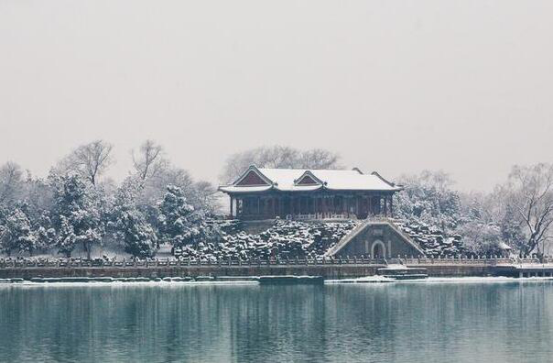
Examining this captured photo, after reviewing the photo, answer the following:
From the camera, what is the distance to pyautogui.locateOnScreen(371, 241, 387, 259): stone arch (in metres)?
120

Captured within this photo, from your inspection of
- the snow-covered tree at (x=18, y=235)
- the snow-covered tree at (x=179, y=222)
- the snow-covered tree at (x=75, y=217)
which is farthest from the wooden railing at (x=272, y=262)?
the snow-covered tree at (x=18, y=235)

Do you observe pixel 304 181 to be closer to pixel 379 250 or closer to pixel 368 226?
pixel 368 226

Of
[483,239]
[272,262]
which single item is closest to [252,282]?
[272,262]

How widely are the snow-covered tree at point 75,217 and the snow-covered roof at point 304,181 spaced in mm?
15449

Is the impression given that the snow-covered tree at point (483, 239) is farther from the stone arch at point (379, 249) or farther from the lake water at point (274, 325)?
the lake water at point (274, 325)

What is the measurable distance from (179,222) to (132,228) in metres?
3.81

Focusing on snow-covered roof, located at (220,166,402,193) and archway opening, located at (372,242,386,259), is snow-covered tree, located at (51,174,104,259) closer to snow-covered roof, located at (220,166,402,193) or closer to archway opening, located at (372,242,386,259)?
snow-covered roof, located at (220,166,402,193)

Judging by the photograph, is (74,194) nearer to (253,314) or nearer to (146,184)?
(146,184)

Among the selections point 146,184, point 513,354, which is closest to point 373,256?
point 146,184

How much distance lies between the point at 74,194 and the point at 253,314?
3856 centimetres

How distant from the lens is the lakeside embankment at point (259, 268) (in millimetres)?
107125

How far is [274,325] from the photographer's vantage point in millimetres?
73188

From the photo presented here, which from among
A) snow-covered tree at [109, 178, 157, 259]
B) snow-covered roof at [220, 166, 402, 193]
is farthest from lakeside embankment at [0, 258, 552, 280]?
snow-covered roof at [220, 166, 402, 193]

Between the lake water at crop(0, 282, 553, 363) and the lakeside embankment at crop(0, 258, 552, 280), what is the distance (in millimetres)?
5768
